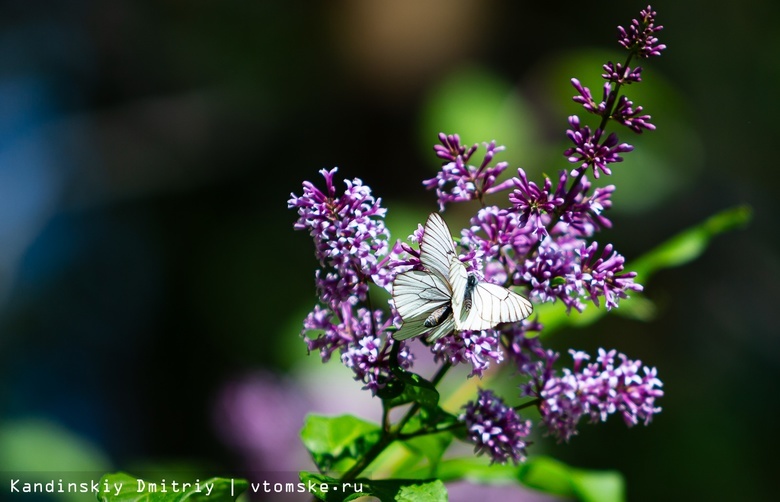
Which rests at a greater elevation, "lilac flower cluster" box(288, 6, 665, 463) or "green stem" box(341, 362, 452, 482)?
"lilac flower cluster" box(288, 6, 665, 463)

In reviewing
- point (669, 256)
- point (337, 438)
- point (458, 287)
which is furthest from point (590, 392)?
point (669, 256)

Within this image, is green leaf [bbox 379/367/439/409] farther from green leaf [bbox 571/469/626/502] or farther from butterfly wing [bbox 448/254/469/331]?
green leaf [bbox 571/469/626/502]

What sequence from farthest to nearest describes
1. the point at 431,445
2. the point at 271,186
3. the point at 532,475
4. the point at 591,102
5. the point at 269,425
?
the point at 271,186 → the point at 269,425 → the point at 532,475 → the point at 431,445 → the point at 591,102

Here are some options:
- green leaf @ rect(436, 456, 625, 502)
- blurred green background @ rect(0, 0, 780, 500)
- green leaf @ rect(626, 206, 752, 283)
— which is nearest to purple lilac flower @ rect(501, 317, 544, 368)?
green leaf @ rect(436, 456, 625, 502)

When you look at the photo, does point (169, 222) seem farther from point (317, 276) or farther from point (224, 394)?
point (317, 276)

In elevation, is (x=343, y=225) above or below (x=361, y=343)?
above

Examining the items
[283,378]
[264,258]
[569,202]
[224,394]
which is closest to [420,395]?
[569,202]

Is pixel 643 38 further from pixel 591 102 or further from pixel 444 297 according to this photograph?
pixel 444 297
